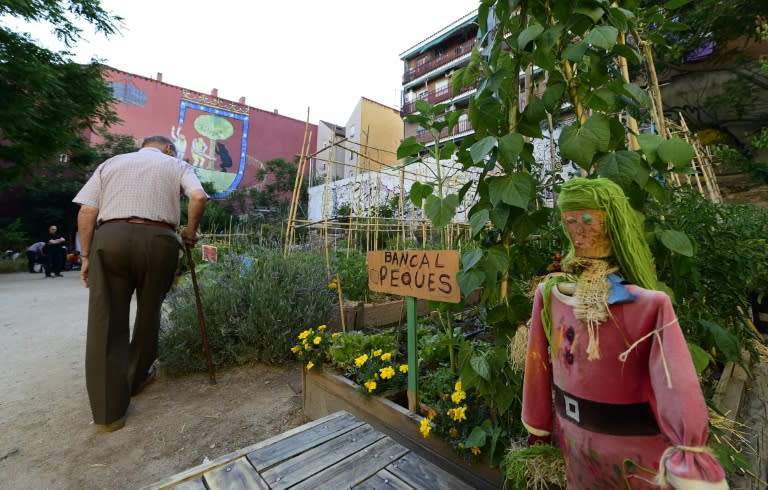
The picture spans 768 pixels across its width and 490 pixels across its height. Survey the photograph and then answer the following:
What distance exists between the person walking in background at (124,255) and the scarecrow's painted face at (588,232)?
78.5 inches

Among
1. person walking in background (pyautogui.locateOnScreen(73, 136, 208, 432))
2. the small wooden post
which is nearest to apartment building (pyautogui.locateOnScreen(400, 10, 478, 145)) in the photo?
person walking in background (pyautogui.locateOnScreen(73, 136, 208, 432))

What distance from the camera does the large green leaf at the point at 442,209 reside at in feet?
3.59

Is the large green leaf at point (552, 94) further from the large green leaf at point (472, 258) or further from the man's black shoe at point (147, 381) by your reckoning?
the man's black shoe at point (147, 381)

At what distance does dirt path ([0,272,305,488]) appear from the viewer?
152cm

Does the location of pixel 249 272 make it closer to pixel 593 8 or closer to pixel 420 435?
pixel 420 435

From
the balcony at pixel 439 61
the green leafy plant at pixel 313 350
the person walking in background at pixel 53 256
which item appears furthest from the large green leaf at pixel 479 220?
the balcony at pixel 439 61

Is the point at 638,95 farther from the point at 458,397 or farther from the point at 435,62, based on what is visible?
the point at 435,62

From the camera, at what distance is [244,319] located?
2.62 metres

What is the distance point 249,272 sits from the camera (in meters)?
2.88

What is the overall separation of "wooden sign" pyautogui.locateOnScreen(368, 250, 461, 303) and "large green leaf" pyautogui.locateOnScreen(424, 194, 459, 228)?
6.4 inches

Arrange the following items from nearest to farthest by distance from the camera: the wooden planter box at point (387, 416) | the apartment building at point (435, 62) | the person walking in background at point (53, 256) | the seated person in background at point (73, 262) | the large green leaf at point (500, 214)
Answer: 1. the large green leaf at point (500, 214)
2. the wooden planter box at point (387, 416)
3. the person walking in background at point (53, 256)
4. the seated person in background at point (73, 262)
5. the apartment building at point (435, 62)

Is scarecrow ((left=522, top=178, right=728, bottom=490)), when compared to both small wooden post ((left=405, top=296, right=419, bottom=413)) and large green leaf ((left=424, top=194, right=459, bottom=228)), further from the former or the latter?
small wooden post ((left=405, top=296, right=419, bottom=413))

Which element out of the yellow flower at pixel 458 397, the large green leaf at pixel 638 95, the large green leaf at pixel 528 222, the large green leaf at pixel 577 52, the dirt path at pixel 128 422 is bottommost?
the dirt path at pixel 128 422

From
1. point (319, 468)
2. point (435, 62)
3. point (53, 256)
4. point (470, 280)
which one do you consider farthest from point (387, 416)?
point (435, 62)
